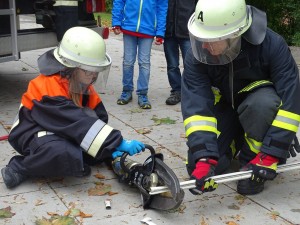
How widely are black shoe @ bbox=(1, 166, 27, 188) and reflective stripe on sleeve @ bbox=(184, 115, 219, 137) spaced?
3.82 ft

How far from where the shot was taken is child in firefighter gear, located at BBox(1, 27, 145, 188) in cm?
343

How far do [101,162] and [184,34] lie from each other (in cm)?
203

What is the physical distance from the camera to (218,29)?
3.21 m

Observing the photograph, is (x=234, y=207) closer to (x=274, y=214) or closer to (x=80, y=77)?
(x=274, y=214)

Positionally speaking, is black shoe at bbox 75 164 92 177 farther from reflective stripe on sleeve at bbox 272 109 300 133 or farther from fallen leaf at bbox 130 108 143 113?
fallen leaf at bbox 130 108 143 113

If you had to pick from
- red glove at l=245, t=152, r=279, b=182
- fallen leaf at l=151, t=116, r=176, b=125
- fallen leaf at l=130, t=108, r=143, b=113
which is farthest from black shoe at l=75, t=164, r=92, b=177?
fallen leaf at l=130, t=108, r=143, b=113

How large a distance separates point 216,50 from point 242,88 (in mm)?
472

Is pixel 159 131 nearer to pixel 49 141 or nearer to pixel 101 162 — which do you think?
pixel 101 162

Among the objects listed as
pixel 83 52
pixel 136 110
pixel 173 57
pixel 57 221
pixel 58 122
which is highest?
pixel 83 52

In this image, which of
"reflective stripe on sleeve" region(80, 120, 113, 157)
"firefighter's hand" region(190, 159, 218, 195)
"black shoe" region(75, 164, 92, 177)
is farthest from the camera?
"black shoe" region(75, 164, 92, 177)

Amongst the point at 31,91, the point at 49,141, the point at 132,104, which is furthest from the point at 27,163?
the point at 132,104

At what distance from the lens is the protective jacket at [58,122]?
3.43 metres

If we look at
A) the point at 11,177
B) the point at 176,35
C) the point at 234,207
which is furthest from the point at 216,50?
the point at 176,35

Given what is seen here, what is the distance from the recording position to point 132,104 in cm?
573
